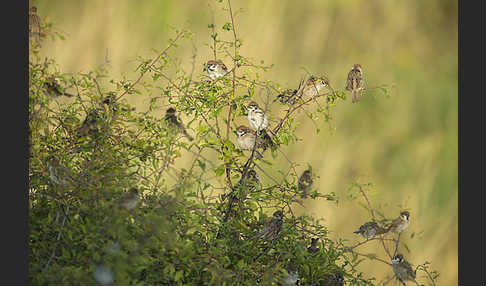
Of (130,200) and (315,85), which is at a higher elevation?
(315,85)

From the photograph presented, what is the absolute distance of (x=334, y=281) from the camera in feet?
6.37

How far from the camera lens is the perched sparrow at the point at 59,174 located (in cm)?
178

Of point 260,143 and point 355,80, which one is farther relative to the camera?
point 355,80

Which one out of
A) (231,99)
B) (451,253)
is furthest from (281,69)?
(231,99)

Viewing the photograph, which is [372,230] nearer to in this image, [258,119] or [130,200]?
[258,119]

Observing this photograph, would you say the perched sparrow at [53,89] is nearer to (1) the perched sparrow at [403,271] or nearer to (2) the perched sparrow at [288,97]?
(2) the perched sparrow at [288,97]

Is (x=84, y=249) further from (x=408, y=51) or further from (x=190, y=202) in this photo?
(x=408, y=51)

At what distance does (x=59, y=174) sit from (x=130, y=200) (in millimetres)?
284

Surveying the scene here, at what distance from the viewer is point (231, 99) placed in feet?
6.97

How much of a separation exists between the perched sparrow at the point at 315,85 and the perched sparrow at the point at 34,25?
3.69 ft

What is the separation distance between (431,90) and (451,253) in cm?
136

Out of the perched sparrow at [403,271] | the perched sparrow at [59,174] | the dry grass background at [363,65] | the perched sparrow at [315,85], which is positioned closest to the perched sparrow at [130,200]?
the perched sparrow at [59,174]

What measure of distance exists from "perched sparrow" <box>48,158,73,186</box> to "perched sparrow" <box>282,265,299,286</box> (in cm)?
79

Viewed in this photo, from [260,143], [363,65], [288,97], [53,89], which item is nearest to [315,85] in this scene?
[288,97]
